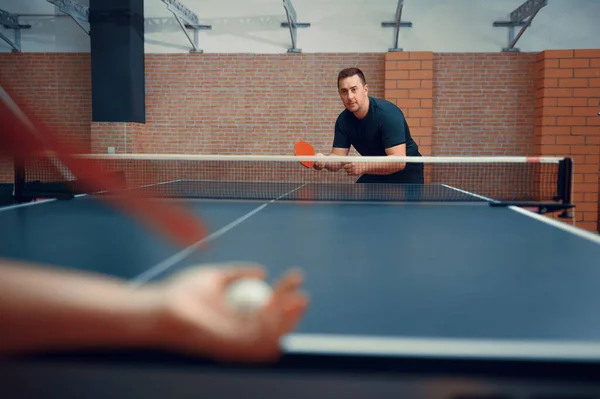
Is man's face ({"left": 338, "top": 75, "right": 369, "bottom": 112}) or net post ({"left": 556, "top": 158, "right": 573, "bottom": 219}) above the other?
man's face ({"left": 338, "top": 75, "right": 369, "bottom": 112})

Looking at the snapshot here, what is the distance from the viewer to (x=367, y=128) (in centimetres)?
385

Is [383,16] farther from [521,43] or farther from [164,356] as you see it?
[164,356]

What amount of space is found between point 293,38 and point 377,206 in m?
4.93

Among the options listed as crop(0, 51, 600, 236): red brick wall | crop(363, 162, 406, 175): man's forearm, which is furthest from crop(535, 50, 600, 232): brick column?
crop(363, 162, 406, 175): man's forearm

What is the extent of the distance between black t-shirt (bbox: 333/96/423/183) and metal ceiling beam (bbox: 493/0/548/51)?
3.39 metres

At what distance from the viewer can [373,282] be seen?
1119 mm

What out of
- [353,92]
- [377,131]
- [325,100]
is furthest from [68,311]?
[325,100]

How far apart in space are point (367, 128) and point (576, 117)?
4.00 meters

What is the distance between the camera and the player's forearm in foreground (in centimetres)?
52

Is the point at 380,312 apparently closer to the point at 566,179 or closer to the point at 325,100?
the point at 566,179

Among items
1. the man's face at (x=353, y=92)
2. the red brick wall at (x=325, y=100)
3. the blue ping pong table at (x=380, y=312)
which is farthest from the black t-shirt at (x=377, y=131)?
the red brick wall at (x=325, y=100)

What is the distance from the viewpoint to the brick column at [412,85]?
264 inches

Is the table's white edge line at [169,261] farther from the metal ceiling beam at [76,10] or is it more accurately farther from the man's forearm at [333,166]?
the metal ceiling beam at [76,10]

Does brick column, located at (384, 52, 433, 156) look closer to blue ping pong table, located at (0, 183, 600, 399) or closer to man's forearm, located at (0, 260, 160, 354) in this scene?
blue ping pong table, located at (0, 183, 600, 399)
